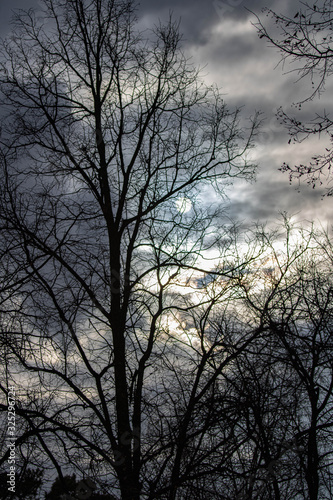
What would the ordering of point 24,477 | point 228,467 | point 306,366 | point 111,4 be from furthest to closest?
point 111,4 → point 306,366 → point 24,477 → point 228,467

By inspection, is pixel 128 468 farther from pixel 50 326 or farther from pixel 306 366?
pixel 306 366

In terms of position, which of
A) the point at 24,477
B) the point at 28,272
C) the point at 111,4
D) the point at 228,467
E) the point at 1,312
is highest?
the point at 111,4

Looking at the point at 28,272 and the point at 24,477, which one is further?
the point at 28,272

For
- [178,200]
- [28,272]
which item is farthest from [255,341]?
[28,272]

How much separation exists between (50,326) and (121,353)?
122 cm

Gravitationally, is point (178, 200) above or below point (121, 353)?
above

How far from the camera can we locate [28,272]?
5.75m

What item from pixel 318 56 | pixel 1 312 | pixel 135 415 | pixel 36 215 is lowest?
pixel 135 415

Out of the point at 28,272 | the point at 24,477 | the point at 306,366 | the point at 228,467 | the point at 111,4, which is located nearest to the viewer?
the point at 228,467

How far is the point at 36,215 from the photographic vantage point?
6004 mm

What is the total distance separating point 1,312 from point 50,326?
0.78m

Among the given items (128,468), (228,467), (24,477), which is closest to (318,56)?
(228,467)

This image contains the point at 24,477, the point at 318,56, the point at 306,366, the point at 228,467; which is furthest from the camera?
the point at 306,366

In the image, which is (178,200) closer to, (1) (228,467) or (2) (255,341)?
(2) (255,341)
